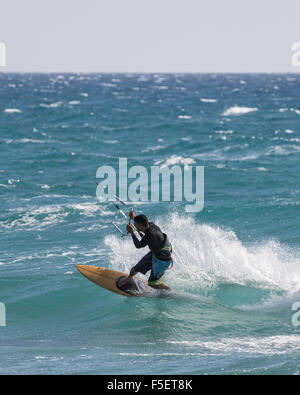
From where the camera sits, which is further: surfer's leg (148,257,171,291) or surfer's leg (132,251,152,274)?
surfer's leg (132,251,152,274)

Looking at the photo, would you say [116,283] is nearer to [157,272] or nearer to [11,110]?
[157,272]

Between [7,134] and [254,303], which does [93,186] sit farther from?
[7,134]

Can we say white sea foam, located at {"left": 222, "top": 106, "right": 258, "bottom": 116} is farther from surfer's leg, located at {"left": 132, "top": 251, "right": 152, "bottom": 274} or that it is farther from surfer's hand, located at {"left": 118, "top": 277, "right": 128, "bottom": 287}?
surfer's leg, located at {"left": 132, "top": 251, "right": 152, "bottom": 274}

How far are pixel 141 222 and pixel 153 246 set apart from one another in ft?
2.14

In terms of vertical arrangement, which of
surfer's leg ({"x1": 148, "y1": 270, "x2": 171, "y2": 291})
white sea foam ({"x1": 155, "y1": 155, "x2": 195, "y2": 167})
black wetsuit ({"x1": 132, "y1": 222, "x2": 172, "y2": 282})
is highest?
white sea foam ({"x1": 155, "y1": 155, "x2": 195, "y2": 167})

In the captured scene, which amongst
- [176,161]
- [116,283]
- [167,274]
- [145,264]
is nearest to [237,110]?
[176,161]

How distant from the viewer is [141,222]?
10.7 meters

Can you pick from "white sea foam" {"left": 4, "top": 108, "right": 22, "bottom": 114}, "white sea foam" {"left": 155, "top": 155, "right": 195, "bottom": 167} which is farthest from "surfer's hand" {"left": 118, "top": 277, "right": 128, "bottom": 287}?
"white sea foam" {"left": 4, "top": 108, "right": 22, "bottom": 114}

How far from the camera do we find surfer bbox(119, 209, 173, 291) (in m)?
10.8

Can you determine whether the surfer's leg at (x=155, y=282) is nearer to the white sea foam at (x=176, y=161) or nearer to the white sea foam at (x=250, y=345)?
the white sea foam at (x=250, y=345)

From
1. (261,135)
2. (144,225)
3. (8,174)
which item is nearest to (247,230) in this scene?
(144,225)

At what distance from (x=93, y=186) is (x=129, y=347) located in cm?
1534

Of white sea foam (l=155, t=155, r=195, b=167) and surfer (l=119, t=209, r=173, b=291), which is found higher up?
white sea foam (l=155, t=155, r=195, b=167)

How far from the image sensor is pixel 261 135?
41.1 m
